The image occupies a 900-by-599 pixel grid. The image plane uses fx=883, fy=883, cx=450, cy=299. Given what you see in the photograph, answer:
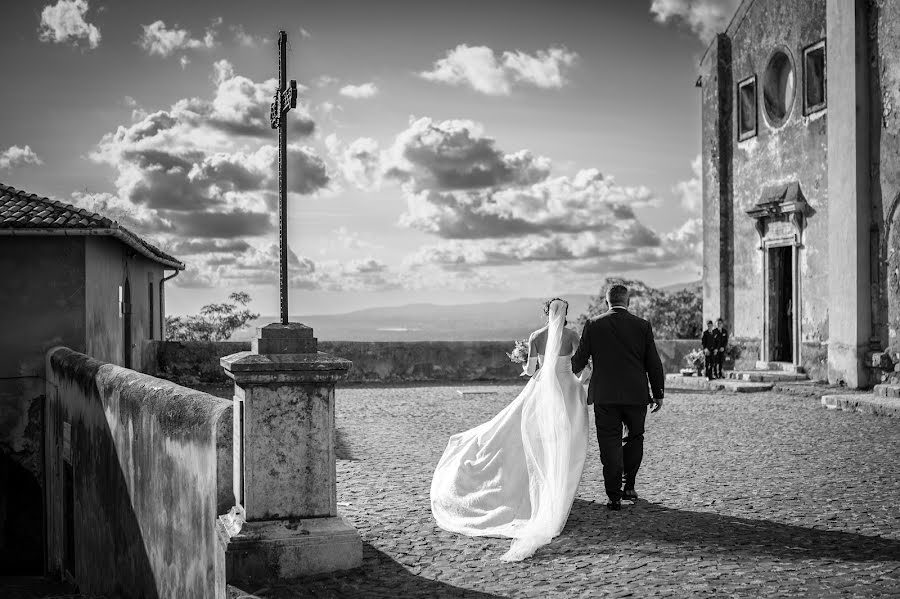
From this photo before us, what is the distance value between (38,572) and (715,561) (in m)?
13.7

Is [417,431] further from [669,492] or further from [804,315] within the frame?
[804,315]

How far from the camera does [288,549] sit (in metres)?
5.10

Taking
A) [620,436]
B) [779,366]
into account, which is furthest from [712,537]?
[779,366]

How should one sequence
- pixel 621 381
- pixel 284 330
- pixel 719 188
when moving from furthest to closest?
pixel 719 188 < pixel 621 381 < pixel 284 330

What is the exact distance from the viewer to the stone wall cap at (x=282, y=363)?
5129 millimetres

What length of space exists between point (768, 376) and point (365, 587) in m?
15.4

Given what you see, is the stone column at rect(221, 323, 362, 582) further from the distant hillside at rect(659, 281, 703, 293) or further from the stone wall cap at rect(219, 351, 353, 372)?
the distant hillside at rect(659, 281, 703, 293)

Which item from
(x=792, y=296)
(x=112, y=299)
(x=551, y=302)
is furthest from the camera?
(x=792, y=296)

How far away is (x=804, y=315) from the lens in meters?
18.5

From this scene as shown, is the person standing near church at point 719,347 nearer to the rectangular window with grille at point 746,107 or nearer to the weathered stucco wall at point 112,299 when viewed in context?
the rectangular window with grille at point 746,107

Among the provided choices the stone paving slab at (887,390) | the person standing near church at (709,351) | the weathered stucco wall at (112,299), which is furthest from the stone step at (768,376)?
the weathered stucco wall at (112,299)

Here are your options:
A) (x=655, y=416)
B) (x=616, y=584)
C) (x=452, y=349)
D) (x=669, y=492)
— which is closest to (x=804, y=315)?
(x=655, y=416)

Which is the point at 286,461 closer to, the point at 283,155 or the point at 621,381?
the point at 283,155

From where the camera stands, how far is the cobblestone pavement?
4898 millimetres
